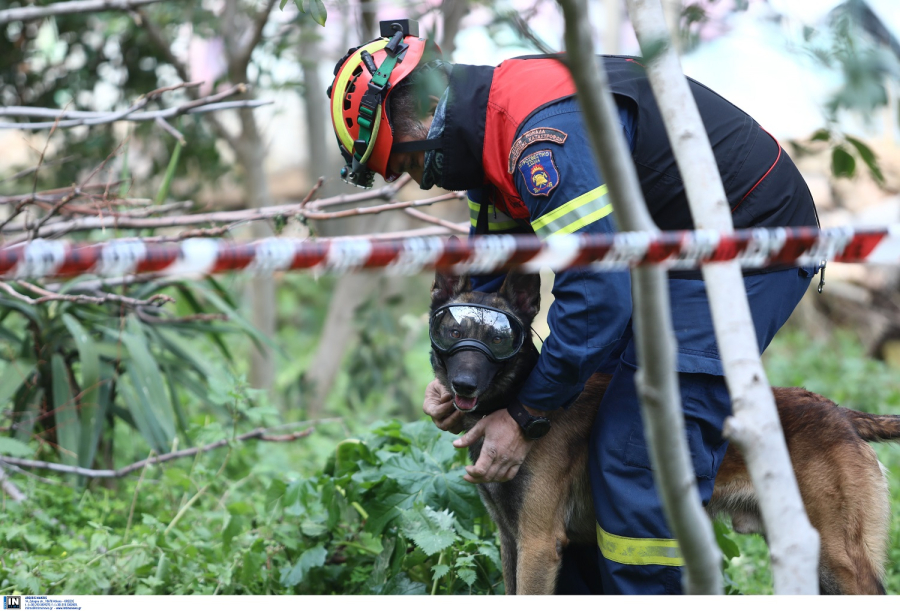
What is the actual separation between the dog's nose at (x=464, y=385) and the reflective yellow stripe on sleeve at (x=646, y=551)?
0.63 m

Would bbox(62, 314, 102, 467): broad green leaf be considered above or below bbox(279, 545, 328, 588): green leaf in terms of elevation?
above

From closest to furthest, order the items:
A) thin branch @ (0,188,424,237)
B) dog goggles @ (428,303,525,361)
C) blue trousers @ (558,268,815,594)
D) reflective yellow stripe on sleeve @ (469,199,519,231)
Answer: blue trousers @ (558,268,815,594) → dog goggles @ (428,303,525,361) → reflective yellow stripe on sleeve @ (469,199,519,231) → thin branch @ (0,188,424,237)

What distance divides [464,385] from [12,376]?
268cm

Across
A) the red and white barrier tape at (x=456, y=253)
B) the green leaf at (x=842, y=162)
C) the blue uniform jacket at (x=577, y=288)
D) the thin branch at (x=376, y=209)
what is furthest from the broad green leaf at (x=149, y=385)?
the green leaf at (x=842, y=162)

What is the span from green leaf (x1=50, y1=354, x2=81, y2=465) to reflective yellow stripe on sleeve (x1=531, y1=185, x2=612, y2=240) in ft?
9.09

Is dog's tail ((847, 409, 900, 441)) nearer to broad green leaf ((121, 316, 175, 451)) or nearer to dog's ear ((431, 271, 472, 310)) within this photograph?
dog's ear ((431, 271, 472, 310))

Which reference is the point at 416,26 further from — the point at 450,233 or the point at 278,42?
the point at 278,42

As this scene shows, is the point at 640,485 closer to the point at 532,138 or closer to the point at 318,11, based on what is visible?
the point at 532,138

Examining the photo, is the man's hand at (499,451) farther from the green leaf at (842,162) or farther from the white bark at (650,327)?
the green leaf at (842,162)

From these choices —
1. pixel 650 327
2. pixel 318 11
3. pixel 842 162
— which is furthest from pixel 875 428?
pixel 318 11

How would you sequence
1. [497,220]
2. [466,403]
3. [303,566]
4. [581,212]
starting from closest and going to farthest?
[581,212] < [466,403] < [497,220] < [303,566]

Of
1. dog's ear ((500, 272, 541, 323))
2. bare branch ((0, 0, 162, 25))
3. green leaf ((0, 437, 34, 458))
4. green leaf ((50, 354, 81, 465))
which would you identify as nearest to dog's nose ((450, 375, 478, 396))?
dog's ear ((500, 272, 541, 323))

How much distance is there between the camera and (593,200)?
207 centimetres

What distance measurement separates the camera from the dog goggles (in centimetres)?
250
